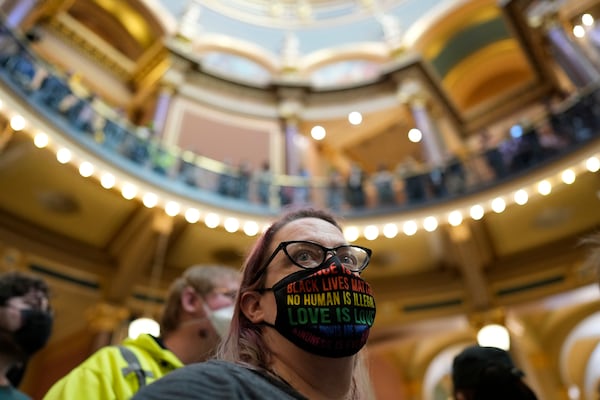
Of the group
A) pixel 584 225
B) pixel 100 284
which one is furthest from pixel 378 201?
pixel 100 284

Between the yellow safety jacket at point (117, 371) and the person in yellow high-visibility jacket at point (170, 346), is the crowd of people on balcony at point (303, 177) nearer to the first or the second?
the person in yellow high-visibility jacket at point (170, 346)

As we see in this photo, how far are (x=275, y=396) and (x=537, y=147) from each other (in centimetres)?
809

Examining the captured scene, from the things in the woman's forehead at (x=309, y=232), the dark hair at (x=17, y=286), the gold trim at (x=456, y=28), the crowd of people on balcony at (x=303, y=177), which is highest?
the gold trim at (x=456, y=28)

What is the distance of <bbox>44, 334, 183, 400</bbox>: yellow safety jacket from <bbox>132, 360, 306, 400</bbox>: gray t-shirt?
1.02 metres

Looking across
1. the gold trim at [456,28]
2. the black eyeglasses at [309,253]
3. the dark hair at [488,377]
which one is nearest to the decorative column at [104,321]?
the dark hair at [488,377]

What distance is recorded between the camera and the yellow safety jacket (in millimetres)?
1740

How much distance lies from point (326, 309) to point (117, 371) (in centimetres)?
108

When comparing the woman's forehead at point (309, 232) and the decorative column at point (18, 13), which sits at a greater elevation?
the decorative column at point (18, 13)

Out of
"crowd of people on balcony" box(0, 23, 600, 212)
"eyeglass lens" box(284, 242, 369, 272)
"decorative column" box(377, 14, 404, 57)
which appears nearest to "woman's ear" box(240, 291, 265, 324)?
"eyeglass lens" box(284, 242, 369, 272)

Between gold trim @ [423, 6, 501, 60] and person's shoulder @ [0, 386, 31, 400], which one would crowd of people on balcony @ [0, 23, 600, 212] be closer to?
gold trim @ [423, 6, 501, 60]

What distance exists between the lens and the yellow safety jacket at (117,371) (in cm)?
174

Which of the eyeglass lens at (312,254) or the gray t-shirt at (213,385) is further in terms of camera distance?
the eyeglass lens at (312,254)

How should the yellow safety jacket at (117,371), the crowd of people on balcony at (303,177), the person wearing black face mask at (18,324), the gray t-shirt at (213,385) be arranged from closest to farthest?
the gray t-shirt at (213,385) < the yellow safety jacket at (117,371) < the person wearing black face mask at (18,324) < the crowd of people on balcony at (303,177)

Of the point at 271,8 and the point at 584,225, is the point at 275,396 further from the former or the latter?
the point at 271,8
